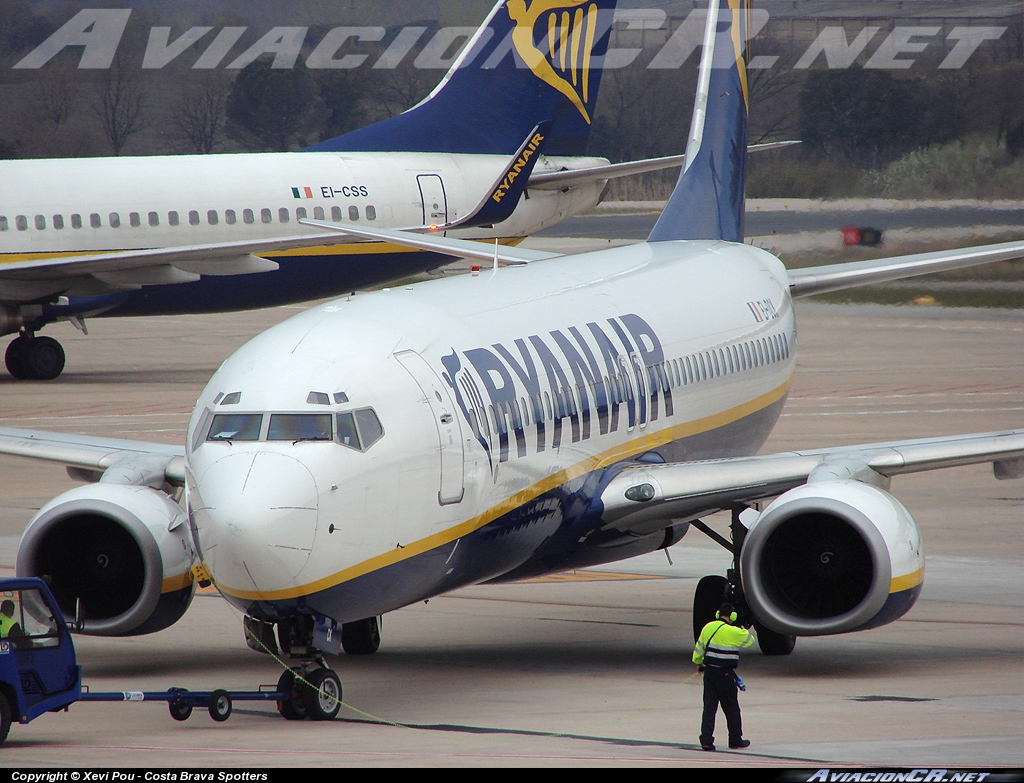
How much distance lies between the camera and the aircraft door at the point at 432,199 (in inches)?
1793

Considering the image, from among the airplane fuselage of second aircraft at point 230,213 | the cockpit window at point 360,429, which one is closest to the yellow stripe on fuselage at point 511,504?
the cockpit window at point 360,429

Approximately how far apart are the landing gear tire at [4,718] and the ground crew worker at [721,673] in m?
5.28

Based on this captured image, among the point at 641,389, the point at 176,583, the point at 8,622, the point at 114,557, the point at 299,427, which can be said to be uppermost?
the point at 299,427

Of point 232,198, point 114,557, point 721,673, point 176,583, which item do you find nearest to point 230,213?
point 232,198

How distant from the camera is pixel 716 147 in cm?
2711

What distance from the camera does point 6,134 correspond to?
257 feet

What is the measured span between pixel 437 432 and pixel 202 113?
76789 millimetres

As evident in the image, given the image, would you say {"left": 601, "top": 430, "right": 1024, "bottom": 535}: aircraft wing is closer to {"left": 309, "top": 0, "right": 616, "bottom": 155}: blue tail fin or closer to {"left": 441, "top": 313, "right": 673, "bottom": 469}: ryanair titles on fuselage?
{"left": 441, "top": 313, "right": 673, "bottom": 469}: ryanair titles on fuselage

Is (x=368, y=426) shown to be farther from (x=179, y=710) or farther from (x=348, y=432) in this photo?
(x=179, y=710)

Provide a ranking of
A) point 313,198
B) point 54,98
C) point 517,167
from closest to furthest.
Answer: point 517,167 → point 313,198 → point 54,98

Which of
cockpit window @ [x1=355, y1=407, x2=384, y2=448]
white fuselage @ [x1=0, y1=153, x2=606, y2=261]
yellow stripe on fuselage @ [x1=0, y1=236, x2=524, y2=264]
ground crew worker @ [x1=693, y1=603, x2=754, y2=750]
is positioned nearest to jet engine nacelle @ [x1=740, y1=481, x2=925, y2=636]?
ground crew worker @ [x1=693, y1=603, x2=754, y2=750]

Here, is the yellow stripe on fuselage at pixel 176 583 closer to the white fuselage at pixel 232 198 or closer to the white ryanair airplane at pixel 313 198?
the white ryanair airplane at pixel 313 198
